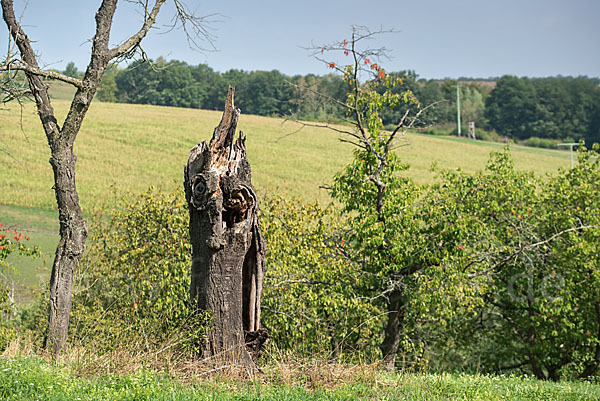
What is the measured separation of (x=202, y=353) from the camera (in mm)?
7320

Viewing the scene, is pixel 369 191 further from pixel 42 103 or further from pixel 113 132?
pixel 113 132

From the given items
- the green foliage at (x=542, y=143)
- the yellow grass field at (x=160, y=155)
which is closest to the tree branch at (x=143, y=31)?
the yellow grass field at (x=160, y=155)

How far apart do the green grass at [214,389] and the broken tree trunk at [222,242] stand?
2.72ft

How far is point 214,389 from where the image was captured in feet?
19.8

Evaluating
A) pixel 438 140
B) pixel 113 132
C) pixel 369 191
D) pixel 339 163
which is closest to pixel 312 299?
pixel 369 191

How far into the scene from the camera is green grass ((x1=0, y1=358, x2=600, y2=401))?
5352 mm

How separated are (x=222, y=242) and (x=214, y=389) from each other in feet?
6.37

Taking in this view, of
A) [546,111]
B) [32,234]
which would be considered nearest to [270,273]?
[32,234]

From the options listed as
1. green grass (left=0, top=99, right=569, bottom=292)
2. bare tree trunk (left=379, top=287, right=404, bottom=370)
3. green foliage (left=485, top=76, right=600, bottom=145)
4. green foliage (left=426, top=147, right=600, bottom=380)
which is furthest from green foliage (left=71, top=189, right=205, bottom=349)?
green foliage (left=485, top=76, right=600, bottom=145)

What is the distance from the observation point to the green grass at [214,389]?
17.6ft

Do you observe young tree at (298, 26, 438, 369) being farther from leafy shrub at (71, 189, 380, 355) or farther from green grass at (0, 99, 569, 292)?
green grass at (0, 99, 569, 292)

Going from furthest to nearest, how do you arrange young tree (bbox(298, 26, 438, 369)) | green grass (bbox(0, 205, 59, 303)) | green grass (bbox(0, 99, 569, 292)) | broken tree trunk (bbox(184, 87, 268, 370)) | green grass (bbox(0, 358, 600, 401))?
1. green grass (bbox(0, 99, 569, 292))
2. green grass (bbox(0, 205, 59, 303))
3. young tree (bbox(298, 26, 438, 369))
4. broken tree trunk (bbox(184, 87, 268, 370))
5. green grass (bbox(0, 358, 600, 401))

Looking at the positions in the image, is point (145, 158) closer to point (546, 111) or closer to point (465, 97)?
point (546, 111)

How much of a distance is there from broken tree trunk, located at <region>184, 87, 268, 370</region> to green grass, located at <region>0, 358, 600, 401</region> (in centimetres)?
83
